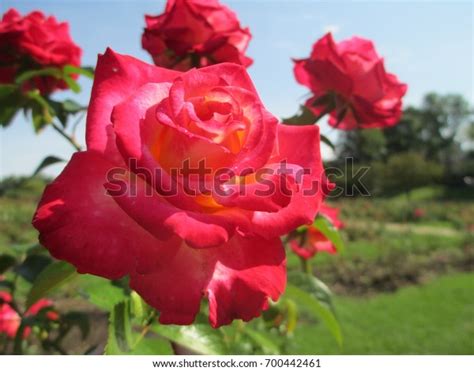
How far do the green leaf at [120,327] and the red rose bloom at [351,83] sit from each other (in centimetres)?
37

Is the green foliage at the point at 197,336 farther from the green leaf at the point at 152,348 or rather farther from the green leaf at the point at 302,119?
the green leaf at the point at 302,119

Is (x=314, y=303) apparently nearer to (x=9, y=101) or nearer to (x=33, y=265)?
(x=33, y=265)

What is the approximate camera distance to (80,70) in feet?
2.55

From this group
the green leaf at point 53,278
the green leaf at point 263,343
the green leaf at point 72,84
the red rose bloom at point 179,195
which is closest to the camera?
the red rose bloom at point 179,195

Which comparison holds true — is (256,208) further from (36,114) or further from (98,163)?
(36,114)

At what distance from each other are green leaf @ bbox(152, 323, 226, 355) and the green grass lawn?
2.22 meters

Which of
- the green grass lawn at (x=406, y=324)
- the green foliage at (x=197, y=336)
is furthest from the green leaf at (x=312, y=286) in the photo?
the green grass lawn at (x=406, y=324)

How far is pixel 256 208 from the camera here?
0.33m

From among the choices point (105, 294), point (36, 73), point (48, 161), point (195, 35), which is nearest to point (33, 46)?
point (36, 73)

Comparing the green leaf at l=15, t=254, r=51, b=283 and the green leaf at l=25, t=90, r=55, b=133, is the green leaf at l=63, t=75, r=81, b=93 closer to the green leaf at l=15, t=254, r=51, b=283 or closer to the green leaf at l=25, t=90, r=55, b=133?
the green leaf at l=25, t=90, r=55, b=133

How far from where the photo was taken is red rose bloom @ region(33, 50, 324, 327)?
1.07 feet

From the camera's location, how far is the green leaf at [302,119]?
594 millimetres

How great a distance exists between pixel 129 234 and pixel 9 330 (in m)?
0.93

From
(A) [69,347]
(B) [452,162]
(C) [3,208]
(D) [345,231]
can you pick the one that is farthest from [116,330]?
(B) [452,162]
